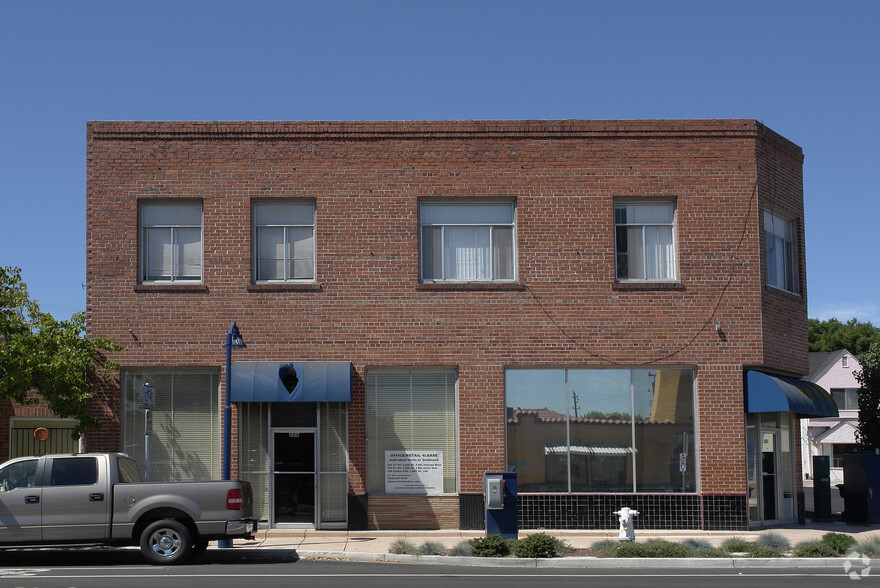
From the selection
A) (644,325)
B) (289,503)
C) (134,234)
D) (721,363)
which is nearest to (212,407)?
(289,503)

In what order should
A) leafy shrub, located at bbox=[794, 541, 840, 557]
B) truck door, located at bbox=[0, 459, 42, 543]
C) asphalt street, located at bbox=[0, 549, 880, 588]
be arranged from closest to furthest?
asphalt street, located at bbox=[0, 549, 880, 588]
truck door, located at bbox=[0, 459, 42, 543]
leafy shrub, located at bbox=[794, 541, 840, 557]

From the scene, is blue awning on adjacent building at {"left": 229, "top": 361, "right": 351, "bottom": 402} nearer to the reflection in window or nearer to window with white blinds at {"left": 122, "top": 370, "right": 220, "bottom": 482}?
window with white blinds at {"left": 122, "top": 370, "right": 220, "bottom": 482}

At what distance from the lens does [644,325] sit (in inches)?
822

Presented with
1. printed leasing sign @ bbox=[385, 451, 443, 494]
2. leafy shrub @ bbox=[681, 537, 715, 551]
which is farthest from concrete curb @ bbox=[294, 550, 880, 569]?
printed leasing sign @ bbox=[385, 451, 443, 494]

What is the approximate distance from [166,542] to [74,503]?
1.47 m

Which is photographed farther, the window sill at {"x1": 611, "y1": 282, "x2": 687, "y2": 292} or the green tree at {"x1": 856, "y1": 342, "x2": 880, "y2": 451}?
the green tree at {"x1": 856, "y1": 342, "x2": 880, "y2": 451}

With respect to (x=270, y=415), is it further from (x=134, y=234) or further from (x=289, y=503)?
(x=134, y=234)

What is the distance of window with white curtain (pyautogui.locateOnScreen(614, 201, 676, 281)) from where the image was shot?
21172mm

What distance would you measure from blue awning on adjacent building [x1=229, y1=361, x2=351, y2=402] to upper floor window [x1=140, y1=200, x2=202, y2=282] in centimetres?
230

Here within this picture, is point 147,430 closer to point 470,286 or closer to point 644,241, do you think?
point 470,286

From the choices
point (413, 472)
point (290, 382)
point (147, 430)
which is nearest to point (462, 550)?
point (413, 472)

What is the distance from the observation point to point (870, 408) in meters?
28.1

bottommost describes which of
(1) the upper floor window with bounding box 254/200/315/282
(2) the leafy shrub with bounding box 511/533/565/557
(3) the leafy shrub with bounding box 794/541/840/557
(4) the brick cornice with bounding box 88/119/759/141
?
(3) the leafy shrub with bounding box 794/541/840/557
